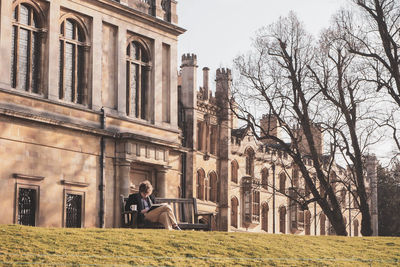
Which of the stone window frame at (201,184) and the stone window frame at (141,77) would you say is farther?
the stone window frame at (201,184)

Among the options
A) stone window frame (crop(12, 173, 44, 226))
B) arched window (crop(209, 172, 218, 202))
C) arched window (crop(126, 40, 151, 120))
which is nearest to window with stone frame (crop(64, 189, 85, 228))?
stone window frame (crop(12, 173, 44, 226))

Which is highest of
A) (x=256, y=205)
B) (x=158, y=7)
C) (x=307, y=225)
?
(x=158, y=7)

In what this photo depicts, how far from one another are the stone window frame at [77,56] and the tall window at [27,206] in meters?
3.70

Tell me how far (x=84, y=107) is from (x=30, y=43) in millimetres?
3029

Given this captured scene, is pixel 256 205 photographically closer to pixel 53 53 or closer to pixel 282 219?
pixel 282 219

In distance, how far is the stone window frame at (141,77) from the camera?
30.5 m

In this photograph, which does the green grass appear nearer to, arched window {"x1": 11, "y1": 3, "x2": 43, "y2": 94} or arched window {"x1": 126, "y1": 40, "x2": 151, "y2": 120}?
arched window {"x1": 11, "y1": 3, "x2": 43, "y2": 94}

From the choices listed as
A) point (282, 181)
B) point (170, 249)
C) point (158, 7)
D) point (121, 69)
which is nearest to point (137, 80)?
point (121, 69)

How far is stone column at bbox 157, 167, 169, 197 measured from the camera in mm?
31062

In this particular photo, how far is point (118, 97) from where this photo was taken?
97.0 ft

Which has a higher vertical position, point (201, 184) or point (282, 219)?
point (201, 184)

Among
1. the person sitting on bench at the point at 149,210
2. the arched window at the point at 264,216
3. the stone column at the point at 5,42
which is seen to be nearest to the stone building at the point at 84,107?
the stone column at the point at 5,42

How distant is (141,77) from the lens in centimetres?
3141

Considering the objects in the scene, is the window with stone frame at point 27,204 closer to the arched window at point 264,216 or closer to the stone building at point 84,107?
the stone building at point 84,107
